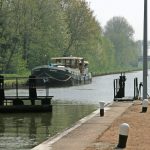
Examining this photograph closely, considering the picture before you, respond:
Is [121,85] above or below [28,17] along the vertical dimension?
below

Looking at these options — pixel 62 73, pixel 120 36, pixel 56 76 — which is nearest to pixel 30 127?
pixel 62 73

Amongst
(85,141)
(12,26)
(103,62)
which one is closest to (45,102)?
(85,141)

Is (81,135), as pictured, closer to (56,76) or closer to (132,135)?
(132,135)

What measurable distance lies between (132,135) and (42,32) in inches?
2607

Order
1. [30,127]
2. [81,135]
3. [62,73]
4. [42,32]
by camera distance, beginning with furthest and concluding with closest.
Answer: [42,32] < [62,73] < [30,127] < [81,135]

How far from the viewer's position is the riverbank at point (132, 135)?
13.4 metres

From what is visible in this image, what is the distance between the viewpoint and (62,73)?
69.2 meters

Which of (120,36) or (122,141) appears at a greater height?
(120,36)

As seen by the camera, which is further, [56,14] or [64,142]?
[56,14]

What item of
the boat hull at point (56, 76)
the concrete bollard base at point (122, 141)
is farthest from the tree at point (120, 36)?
the concrete bollard base at point (122, 141)

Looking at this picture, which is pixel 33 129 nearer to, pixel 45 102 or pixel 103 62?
pixel 45 102

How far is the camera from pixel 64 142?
14633 mm

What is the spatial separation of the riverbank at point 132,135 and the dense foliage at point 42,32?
169 ft

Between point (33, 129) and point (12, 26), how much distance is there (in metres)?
53.4
